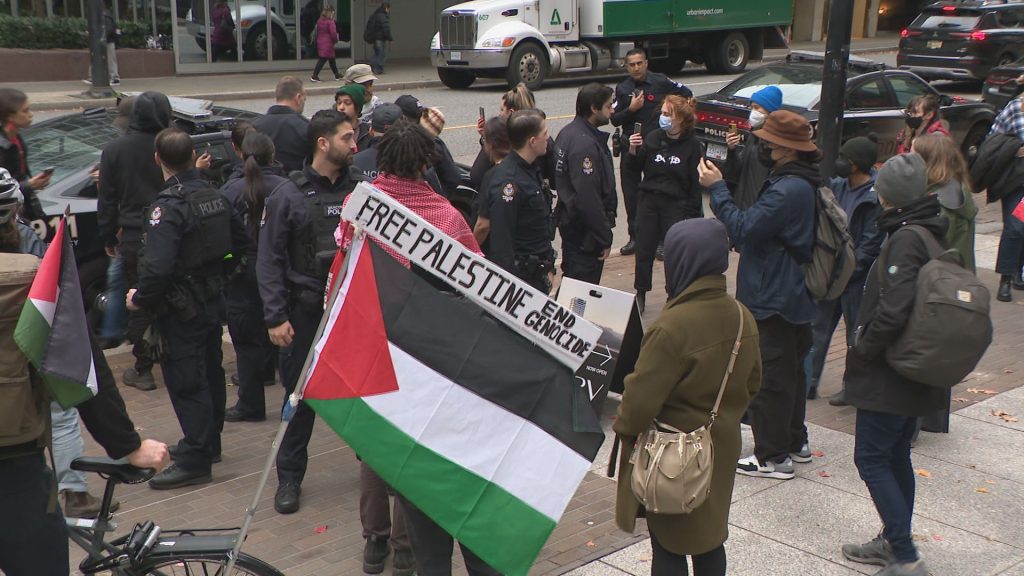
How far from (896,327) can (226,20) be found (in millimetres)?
22678

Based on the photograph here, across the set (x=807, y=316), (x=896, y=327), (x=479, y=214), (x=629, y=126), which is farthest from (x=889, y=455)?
(x=629, y=126)

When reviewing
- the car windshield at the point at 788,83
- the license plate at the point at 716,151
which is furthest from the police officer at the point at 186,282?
the car windshield at the point at 788,83

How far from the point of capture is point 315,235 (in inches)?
216

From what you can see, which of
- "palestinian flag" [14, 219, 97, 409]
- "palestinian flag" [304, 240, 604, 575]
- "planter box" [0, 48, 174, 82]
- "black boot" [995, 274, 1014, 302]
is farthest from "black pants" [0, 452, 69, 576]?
"planter box" [0, 48, 174, 82]

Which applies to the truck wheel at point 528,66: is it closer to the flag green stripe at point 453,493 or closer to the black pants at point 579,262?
the black pants at point 579,262

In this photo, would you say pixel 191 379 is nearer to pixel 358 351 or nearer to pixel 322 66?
pixel 358 351

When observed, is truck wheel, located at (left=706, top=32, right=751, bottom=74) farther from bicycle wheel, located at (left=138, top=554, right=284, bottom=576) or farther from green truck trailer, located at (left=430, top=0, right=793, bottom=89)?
bicycle wheel, located at (left=138, top=554, right=284, bottom=576)

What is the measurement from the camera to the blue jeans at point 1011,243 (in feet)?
32.5

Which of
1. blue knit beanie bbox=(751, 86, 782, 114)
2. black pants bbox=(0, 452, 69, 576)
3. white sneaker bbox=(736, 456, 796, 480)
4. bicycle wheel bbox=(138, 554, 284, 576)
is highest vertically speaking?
blue knit beanie bbox=(751, 86, 782, 114)

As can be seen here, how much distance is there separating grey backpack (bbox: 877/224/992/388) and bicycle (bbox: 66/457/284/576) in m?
2.86

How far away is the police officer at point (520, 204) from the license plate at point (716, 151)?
690 cm

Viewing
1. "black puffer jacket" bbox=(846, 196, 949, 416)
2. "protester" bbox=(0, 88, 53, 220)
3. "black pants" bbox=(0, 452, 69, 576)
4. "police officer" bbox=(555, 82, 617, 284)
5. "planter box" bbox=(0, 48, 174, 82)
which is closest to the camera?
"black pants" bbox=(0, 452, 69, 576)

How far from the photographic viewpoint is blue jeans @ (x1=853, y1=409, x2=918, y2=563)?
194 inches

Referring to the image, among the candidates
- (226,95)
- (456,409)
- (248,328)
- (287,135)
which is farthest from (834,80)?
(226,95)
